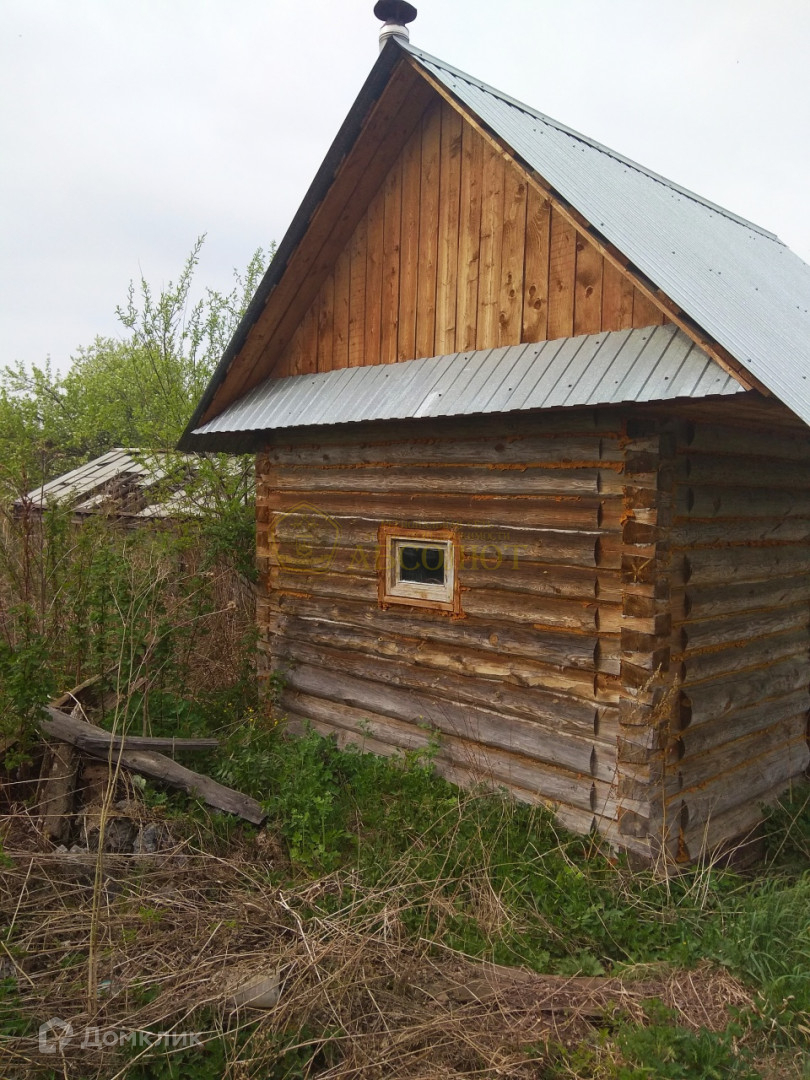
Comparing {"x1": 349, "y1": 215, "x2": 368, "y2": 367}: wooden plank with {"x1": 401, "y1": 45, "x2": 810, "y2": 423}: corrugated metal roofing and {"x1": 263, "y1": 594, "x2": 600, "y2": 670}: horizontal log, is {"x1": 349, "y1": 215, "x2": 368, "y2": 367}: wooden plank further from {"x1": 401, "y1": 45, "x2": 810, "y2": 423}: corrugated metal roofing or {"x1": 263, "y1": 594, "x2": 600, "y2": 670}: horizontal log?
{"x1": 263, "y1": 594, "x2": 600, "y2": 670}: horizontal log

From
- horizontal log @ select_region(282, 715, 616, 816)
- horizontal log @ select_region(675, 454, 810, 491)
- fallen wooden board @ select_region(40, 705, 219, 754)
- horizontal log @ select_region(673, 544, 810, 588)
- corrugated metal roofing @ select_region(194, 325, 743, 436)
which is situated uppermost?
corrugated metal roofing @ select_region(194, 325, 743, 436)

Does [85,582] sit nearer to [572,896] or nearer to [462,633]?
[462,633]

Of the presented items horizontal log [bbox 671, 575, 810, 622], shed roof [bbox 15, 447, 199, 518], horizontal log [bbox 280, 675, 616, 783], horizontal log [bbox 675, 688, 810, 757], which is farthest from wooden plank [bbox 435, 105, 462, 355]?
shed roof [bbox 15, 447, 199, 518]

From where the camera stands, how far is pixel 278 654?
24.9 feet

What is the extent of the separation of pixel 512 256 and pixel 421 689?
11.1 ft

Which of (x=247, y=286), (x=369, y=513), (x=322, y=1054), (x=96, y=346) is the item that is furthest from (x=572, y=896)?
(x=96, y=346)

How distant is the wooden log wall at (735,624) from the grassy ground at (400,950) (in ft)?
1.71

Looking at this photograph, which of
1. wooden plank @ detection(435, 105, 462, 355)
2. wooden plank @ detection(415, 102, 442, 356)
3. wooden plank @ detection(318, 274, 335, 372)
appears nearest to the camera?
wooden plank @ detection(435, 105, 462, 355)

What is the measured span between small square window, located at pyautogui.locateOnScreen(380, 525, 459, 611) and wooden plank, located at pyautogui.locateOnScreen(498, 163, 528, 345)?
1.60m

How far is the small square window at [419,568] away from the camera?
6.04 meters

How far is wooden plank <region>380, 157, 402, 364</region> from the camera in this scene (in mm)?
6512

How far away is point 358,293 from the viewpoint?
689 centimetres

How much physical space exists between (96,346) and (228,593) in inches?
1407

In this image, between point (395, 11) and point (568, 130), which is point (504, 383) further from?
point (568, 130)
